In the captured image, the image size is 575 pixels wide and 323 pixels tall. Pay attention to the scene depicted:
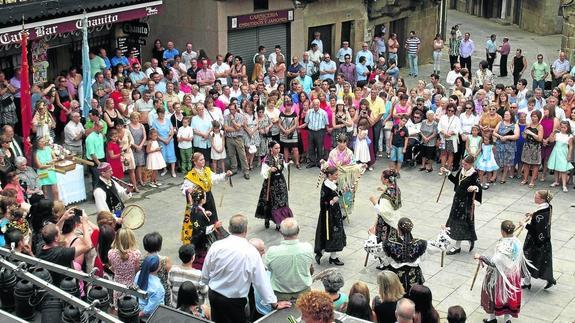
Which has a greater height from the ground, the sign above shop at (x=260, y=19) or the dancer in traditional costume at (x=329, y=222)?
the sign above shop at (x=260, y=19)

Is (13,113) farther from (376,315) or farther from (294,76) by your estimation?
(376,315)

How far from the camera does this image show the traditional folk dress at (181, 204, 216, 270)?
467 inches

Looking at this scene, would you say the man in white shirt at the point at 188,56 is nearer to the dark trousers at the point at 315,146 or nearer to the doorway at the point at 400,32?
the dark trousers at the point at 315,146

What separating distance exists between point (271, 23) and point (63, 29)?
25.7 feet

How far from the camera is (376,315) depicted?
852 centimetres

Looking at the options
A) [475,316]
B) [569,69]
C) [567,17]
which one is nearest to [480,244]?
[475,316]

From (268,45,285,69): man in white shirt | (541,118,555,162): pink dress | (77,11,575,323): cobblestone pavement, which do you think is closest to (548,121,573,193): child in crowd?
(541,118,555,162): pink dress

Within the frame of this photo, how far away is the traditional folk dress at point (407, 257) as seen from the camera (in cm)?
1017

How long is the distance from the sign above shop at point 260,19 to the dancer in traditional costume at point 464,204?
10889 millimetres

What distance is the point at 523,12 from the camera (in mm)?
38500

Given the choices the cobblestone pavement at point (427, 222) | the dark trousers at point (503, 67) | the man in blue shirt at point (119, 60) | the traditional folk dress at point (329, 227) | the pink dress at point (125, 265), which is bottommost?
the cobblestone pavement at point (427, 222)

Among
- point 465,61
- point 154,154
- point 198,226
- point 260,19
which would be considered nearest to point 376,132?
point 154,154

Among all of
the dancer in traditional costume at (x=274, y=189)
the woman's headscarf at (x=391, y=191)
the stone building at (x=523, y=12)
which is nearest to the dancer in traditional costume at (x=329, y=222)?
the woman's headscarf at (x=391, y=191)

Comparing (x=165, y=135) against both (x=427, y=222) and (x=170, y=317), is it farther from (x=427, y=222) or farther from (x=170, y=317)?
(x=170, y=317)
